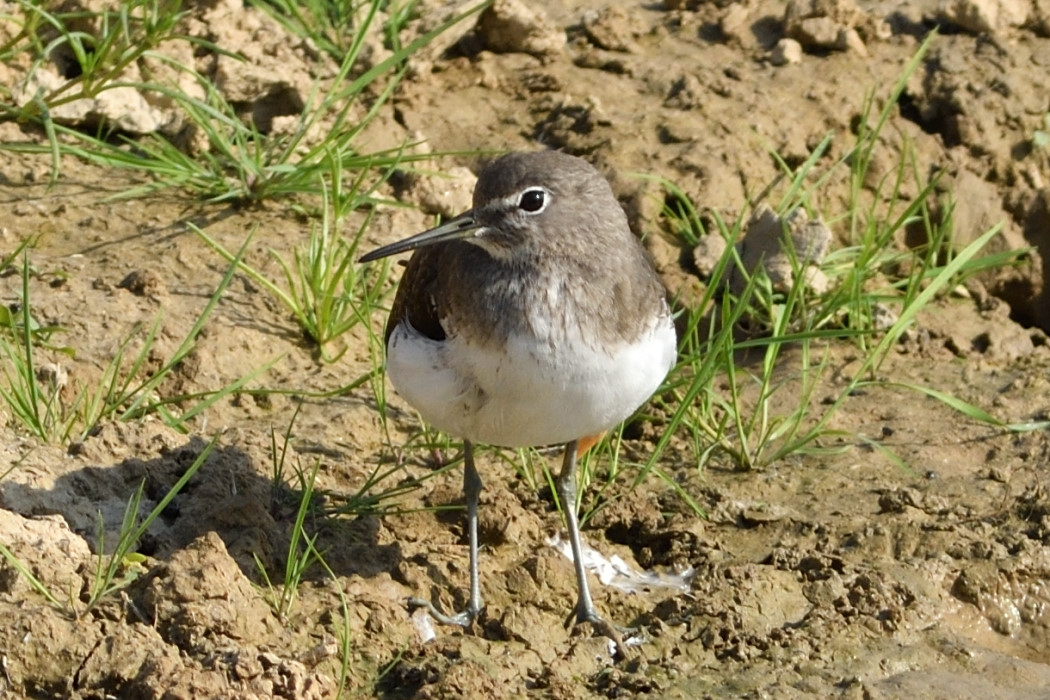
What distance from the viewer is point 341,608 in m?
5.69

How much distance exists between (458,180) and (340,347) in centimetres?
129

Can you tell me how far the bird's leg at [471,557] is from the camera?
5.92 meters

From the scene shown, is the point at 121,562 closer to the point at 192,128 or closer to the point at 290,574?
the point at 290,574

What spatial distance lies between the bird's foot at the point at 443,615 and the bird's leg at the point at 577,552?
0.37 metres

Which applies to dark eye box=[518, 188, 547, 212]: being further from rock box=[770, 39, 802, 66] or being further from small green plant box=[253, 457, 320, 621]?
rock box=[770, 39, 802, 66]

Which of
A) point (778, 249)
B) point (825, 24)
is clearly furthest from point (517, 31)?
point (778, 249)

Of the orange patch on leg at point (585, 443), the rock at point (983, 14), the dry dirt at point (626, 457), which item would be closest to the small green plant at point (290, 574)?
the dry dirt at point (626, 457)

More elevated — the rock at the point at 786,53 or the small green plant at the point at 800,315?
the rock at the point at 786,53

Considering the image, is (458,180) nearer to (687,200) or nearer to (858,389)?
(687,200)

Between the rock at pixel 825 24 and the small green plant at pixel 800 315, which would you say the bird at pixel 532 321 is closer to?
the small green plant at pixel 800 315

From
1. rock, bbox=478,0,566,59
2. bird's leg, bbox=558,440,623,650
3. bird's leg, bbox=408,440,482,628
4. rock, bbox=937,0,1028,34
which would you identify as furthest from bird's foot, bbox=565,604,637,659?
rock, bbox=937,0,1028,34

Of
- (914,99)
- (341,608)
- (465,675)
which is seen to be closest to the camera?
(465,675)

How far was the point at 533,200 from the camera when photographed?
18.7ft

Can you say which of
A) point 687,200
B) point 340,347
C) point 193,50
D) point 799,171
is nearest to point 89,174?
point 193,50
